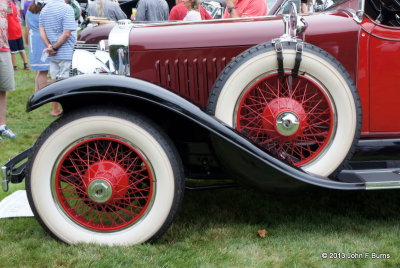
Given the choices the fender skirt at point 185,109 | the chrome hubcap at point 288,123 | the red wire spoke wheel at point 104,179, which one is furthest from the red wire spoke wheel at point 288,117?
the red wire spoke wheel at point 104,179

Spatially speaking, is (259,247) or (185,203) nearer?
(259,247)

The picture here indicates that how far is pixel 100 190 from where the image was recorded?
239cm

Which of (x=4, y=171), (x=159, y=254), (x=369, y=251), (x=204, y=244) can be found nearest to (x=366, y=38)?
(x=369, y=251)

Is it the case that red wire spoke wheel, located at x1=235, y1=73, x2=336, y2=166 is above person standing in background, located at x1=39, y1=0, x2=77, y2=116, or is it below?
below

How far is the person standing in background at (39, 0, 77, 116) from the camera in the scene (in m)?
5.48

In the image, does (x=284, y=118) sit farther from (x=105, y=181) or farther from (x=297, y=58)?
(x=105, y=181)

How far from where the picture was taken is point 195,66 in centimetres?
282

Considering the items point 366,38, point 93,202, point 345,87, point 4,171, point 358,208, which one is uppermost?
point 366,38

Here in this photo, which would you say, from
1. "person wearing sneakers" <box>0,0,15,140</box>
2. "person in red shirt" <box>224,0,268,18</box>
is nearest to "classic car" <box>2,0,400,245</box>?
"person in red shirt" <box>224,0,268,18</box>

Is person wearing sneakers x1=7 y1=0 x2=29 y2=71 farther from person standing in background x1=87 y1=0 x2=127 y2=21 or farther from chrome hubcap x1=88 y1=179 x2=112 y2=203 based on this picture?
chrome hubcap x1=88 y1=179 x2=112 y2=203

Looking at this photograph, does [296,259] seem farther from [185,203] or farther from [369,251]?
[185,203]

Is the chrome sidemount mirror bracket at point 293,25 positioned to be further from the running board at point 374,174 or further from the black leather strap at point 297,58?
the running board at point 374,174

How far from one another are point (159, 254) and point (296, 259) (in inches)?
27.9

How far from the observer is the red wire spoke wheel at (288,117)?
8.16ft
